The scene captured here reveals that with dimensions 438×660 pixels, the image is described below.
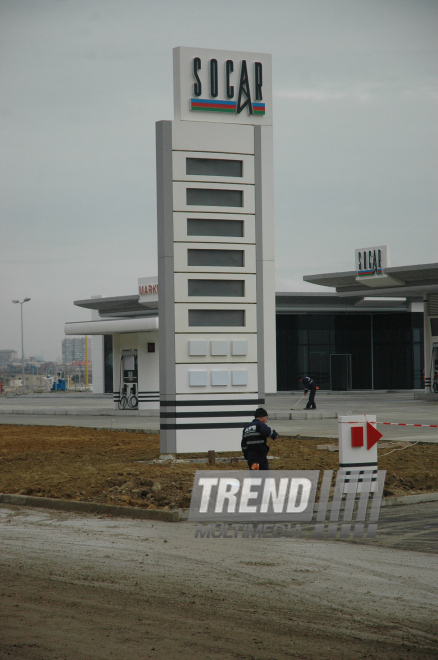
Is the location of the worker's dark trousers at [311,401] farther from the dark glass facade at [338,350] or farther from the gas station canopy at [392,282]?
the dark glass facade at [338,350]

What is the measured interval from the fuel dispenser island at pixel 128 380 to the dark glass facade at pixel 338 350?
27.0 m

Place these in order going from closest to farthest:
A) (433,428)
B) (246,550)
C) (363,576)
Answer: (363,576)
(246,550)
(433,428)

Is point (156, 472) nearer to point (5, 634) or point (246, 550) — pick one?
point (246, 550)

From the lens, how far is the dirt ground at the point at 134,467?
486 inches

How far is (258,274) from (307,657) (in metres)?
13.0

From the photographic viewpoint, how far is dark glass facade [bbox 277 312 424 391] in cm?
6325

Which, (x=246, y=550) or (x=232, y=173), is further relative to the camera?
(x=232, y=173)

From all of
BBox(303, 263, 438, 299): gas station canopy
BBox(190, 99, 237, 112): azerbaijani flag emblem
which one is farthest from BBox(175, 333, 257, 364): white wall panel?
BBox(303, 263, 438, 299): gas station canopy

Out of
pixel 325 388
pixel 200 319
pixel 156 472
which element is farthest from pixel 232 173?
pixel 325 388

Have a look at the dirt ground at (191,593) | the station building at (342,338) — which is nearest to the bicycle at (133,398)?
the station building at (342,338)

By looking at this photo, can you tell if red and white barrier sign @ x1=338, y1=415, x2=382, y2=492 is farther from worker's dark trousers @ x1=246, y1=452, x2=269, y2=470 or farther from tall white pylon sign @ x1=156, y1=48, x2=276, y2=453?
tall white pylon sign @ x1=156, y1=48, x2=276, y2=453

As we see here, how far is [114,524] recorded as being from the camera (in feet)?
34.1

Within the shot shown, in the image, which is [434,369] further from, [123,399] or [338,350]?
[338,350]

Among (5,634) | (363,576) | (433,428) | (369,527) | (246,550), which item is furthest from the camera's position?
(433,428)
